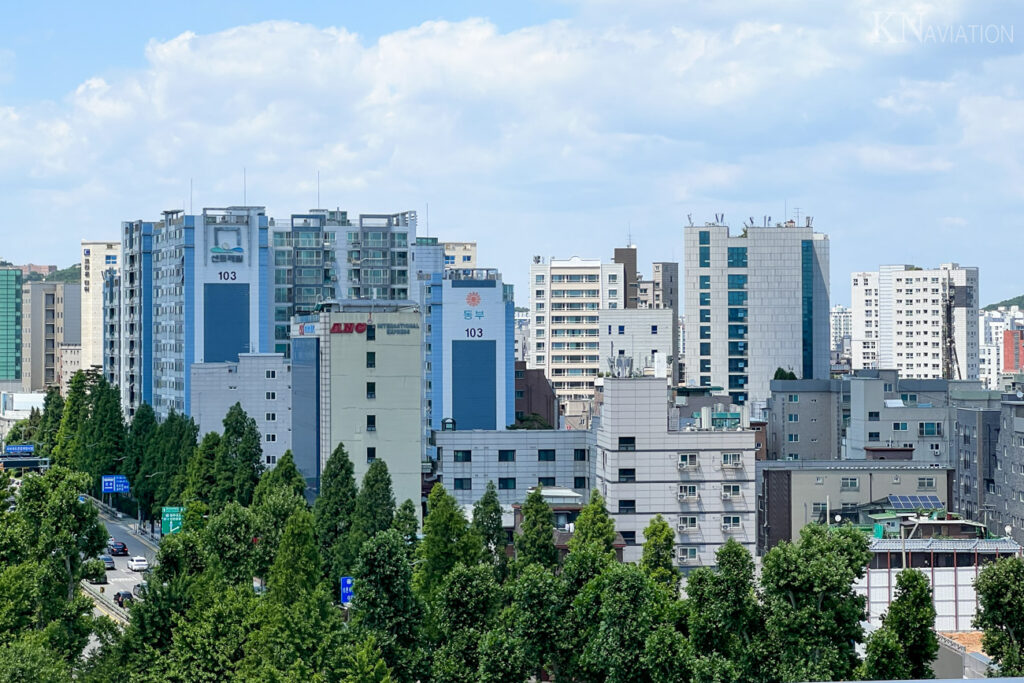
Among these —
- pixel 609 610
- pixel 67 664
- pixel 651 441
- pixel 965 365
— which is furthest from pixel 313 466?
pixel 965 365

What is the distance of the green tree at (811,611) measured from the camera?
122 ft

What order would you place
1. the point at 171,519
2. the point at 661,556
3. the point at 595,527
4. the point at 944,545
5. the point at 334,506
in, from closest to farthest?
the point at 661,556 → the point at 595,527 → the point at 944,545 → the point at 334,506 → the point at 171,519

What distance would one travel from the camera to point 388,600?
41125 mm

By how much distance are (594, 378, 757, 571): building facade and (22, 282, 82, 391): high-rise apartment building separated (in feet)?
441

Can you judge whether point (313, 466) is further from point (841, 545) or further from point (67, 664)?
point (841, 545)

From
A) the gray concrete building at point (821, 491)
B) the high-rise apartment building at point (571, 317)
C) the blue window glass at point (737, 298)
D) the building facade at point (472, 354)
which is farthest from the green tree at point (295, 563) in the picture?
the high-rise apartment building at point (571, 317)

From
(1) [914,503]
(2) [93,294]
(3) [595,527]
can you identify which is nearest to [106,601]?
(3) [595,527]

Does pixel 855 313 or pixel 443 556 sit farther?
pixel 855 313

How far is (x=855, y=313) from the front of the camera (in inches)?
7815

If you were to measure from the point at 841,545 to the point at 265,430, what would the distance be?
202 ft

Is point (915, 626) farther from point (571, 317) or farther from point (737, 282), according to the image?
point (571, 317)

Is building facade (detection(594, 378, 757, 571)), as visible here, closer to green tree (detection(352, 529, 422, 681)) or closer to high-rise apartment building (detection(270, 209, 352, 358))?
green tree (detection(352, 529, 422, 681))

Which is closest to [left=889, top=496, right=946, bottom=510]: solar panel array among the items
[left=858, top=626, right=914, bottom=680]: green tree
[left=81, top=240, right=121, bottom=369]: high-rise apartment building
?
[left=858, top=626, right=914, bottom=680]: green tree

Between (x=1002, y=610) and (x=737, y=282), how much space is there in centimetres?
7844
